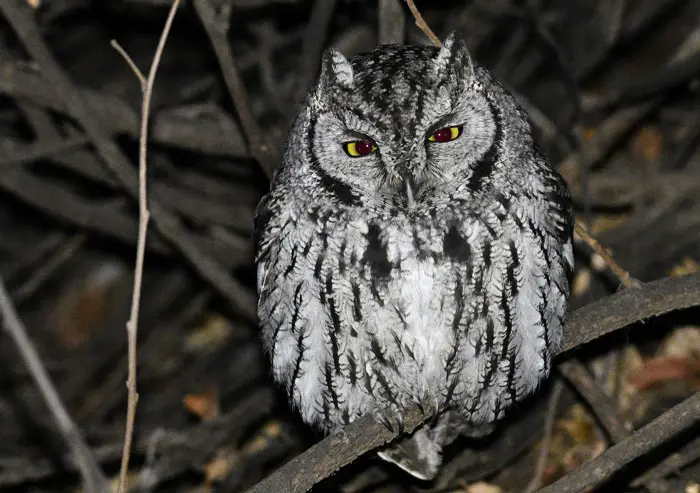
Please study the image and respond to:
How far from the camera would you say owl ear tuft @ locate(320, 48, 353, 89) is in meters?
2.84

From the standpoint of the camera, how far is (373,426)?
3.09 m

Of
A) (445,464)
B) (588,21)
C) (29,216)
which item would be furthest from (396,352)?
(29,216)

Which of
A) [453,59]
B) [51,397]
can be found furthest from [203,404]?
[51,397]

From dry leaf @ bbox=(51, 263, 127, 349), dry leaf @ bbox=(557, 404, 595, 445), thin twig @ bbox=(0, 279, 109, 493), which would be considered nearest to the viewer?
thin twig @ bbox=(0, 279, 109, 493)

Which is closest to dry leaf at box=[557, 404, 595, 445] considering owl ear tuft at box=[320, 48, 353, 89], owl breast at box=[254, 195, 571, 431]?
owl breast at box=[254, 195, 571, 431]

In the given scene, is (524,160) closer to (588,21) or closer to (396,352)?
(396,352)

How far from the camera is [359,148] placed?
9.34 feet

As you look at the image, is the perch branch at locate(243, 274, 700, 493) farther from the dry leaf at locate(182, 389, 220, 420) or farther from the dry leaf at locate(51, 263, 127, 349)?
the dry leaf at locate(51, 263, 127, 349)

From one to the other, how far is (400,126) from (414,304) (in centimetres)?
53

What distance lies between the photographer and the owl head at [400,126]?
275 centimetres

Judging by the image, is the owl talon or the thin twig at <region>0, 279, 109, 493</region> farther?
the owl talon

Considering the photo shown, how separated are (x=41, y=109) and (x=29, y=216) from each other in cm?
159

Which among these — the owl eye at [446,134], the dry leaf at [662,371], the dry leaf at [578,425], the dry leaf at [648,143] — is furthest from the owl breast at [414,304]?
the dry leaf at [648,143]

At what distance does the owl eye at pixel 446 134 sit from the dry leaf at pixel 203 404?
7.85 feet
